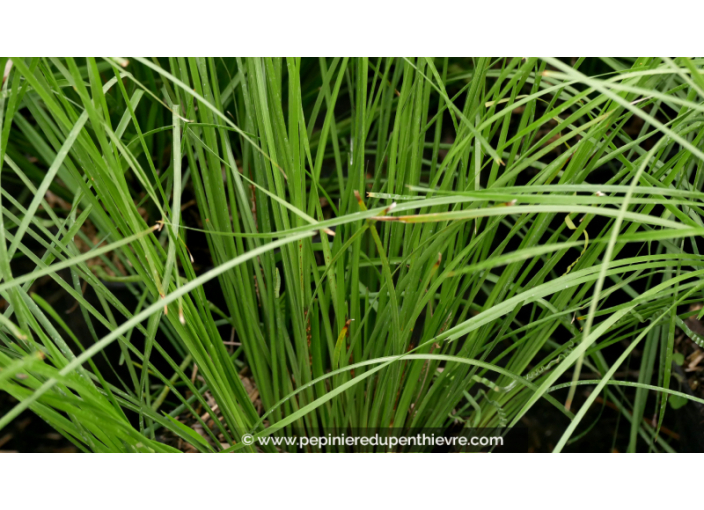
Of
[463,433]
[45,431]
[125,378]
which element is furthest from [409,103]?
[45,431]

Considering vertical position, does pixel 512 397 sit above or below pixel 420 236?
below

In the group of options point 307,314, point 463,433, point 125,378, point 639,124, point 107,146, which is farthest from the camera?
point 639,124

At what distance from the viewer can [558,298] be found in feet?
1.36

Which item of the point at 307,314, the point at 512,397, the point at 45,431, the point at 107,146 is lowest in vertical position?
the point at 45,431

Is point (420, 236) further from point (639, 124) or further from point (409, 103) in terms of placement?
point (639, 124)

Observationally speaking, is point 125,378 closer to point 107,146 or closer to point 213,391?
point 213,391

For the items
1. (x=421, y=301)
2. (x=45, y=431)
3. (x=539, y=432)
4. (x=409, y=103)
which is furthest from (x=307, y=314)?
(x=45, y=431)

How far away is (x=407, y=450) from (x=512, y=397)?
5.0 inches

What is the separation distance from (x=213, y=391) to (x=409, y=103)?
312mm

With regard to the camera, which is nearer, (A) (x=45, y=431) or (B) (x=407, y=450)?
(B) (x=407, y=450)

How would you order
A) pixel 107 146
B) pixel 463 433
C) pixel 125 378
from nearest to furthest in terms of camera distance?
pixel 107 146 < pixel 463 433 < pixel 125 378

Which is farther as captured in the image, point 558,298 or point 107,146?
point 558,298

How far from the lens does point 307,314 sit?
40 centimetres

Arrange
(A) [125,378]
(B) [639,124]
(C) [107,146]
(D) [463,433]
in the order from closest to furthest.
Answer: (C) [107,146] < (D) [463,433] < (A) [125,378] < (B) [639,124]
